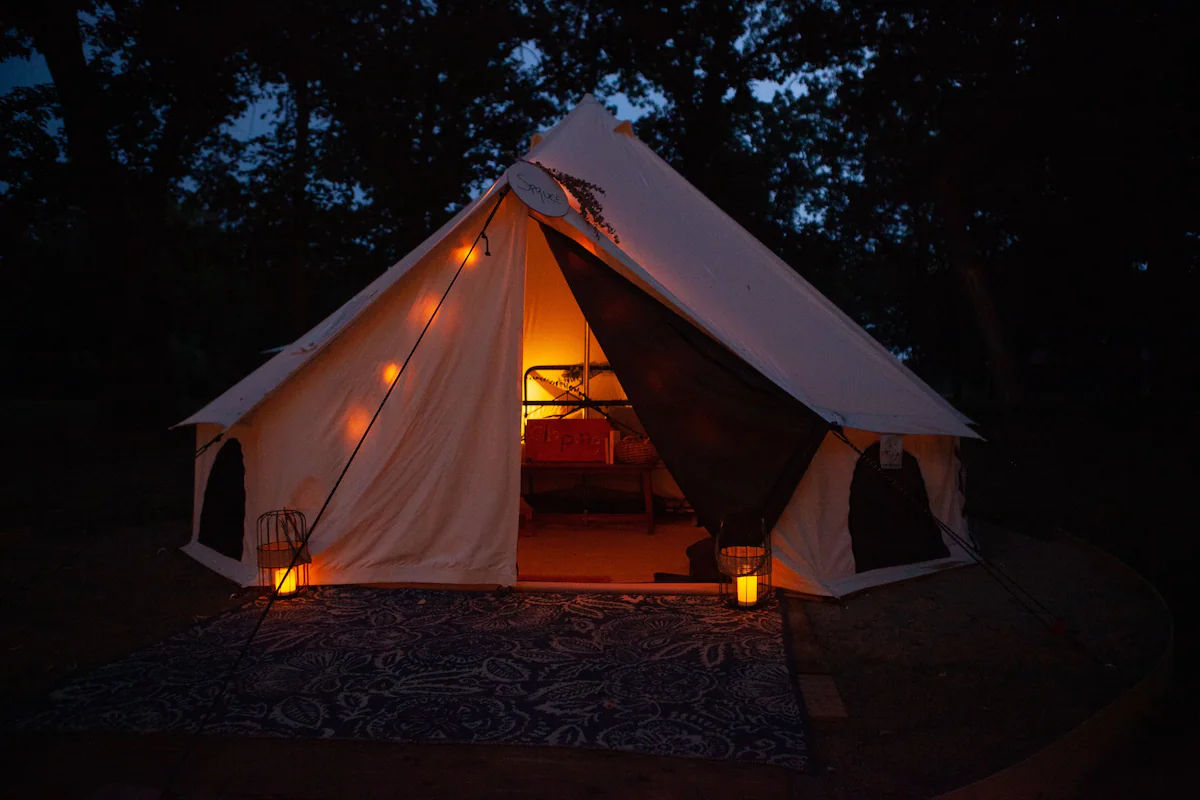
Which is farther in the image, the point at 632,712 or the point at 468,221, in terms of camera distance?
the point at 468,221

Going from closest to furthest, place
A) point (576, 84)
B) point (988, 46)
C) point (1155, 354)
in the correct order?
point (988, 46) → point (576, 84) → point (1155, 354)

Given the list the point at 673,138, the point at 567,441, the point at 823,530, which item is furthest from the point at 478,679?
the point at 673,138

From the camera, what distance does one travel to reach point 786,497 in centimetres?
490

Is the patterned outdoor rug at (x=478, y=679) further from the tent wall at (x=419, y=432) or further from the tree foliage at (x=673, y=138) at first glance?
the tree foliage at (x=673, y=138)

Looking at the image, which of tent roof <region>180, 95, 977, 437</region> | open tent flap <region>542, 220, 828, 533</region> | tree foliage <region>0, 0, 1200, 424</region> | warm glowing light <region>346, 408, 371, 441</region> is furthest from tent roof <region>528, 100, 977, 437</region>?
tree foliage <region>0, 0, 1200, 424</region>

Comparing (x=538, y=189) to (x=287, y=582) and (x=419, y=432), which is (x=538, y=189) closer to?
(x=419, y=432)

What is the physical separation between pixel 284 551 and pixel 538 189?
2.52m

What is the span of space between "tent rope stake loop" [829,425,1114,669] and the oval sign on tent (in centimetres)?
199

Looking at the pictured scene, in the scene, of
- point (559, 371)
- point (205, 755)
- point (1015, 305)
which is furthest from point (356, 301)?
point (1015, 305)

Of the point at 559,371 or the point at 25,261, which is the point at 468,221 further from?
the point at 25,261

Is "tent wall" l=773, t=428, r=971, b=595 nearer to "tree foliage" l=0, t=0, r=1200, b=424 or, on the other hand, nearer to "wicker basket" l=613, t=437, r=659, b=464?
"wicker basket" l=613, t=437, r=659, b=464

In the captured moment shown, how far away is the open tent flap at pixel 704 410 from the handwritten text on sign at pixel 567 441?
5.80 feet

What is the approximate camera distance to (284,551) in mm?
4922

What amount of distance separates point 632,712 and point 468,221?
301cm
